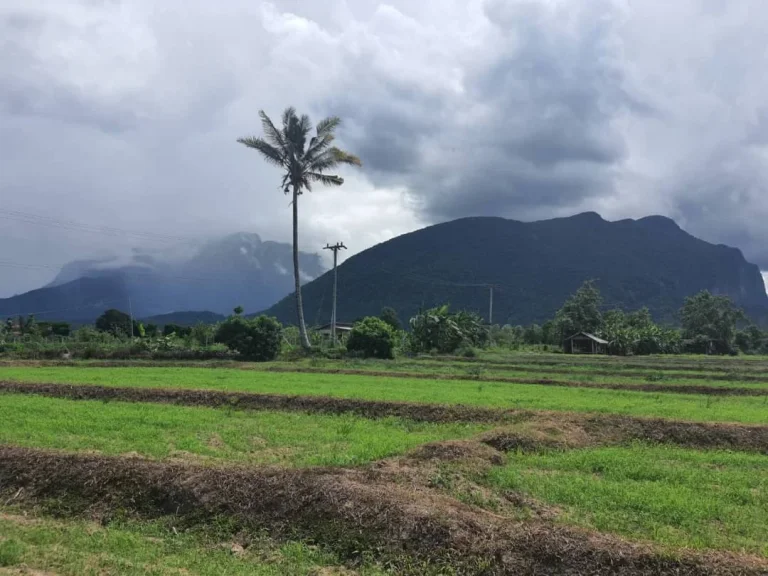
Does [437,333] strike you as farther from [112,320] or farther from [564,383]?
[112,320]

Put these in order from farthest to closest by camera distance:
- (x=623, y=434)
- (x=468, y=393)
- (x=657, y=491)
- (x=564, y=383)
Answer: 1. (x=564, y=383)
2. (x=468, y=393)
3. (x=623, y=434)
4. (x=657, y=491)

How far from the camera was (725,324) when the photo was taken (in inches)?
3219

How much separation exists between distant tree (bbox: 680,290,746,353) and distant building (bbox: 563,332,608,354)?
15.3 m

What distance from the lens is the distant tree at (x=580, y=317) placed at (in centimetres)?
8412

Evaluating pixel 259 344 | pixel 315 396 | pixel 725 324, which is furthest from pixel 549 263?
pixel 315 396

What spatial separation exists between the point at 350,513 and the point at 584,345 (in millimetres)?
80350

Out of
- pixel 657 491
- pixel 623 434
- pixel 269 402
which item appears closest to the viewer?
pixel 657 491

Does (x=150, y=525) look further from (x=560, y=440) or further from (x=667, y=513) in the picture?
(x=560, y=440)

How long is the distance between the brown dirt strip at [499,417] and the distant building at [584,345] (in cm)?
6663

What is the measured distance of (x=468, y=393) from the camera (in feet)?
69.0

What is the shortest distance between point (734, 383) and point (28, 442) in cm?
2889

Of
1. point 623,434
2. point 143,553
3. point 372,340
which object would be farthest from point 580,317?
point 143,553

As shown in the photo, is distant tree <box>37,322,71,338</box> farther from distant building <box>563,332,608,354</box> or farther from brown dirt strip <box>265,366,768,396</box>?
distant building <box>563,332,608,354</box>

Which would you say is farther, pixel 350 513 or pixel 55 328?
pixel 55 328
